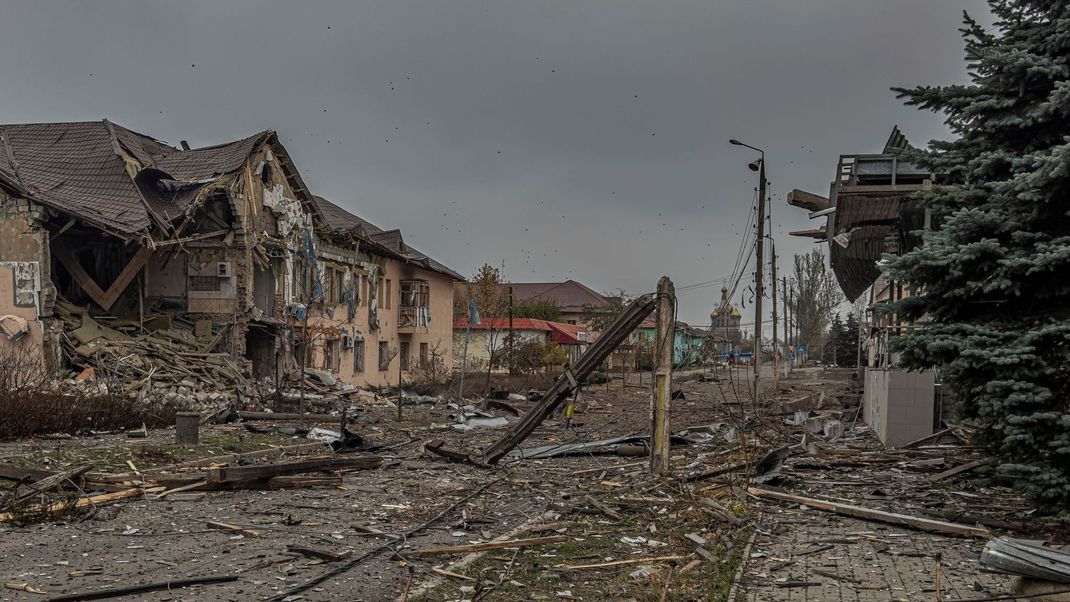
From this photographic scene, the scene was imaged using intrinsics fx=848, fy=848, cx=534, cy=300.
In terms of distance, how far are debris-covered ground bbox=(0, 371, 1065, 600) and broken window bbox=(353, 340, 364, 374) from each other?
72.9 feet

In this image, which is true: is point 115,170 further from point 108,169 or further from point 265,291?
point 265,291

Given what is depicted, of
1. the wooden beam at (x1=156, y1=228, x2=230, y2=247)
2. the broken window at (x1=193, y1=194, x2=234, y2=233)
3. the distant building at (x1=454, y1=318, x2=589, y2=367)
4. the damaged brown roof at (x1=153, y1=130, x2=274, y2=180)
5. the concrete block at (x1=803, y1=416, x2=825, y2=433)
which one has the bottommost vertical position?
the concrete block at (x1=803, y1=416, x2=825, y2=433)

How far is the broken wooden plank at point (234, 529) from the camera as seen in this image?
9047 millimetres

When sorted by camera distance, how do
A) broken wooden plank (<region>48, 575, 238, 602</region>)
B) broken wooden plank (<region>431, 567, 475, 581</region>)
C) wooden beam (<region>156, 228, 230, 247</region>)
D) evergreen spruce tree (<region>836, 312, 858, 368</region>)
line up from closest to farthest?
broken wooden plank (<region>48, 575, 238, 602</region>), broken wooden plank (<region>431, 567, 475, 581</region>), wooden beam (<region>156, 228, 230, 247</region>), evergreen spruce tree (<region>836, 312, 858, 368</region>)

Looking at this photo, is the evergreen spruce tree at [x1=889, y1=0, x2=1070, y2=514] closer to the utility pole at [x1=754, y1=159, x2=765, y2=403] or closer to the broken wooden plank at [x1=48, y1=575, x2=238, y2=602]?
the broken wooden plank at [x1=48, y1=575, x2=238, y2=602]

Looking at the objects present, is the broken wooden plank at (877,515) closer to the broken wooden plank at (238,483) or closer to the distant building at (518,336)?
the broken wooden plank at (238,483)

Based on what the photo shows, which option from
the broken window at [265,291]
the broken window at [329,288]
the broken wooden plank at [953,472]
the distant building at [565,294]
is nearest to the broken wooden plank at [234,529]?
the broken wooden plank at [953,472]

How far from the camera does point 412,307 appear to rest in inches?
1773

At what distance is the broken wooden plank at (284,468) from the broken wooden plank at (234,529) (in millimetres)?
2220

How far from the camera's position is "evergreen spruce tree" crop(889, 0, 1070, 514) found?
26.3 feet

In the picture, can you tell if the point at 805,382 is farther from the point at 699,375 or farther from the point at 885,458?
the point at 885,458

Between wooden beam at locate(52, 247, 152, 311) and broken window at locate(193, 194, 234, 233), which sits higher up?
broken window at locate(193, 194, 234, 233)

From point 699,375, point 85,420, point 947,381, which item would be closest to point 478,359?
point 699,375

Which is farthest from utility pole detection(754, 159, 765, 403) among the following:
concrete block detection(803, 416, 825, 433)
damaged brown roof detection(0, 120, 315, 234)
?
damaged brown roof detection(0, 120, 315, 234)
